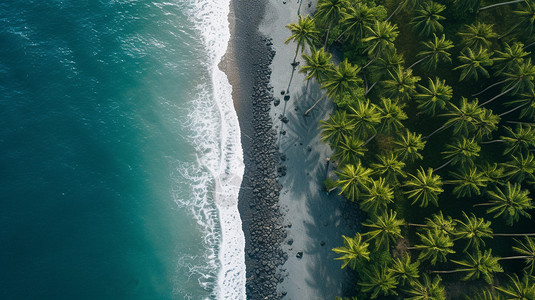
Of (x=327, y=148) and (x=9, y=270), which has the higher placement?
(x=327, y=148)

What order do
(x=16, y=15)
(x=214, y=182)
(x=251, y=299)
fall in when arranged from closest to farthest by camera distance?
(x=251, y=299)
(x=214, y=182)
(x=16, y=15)

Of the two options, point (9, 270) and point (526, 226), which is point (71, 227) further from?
point (526, 226)

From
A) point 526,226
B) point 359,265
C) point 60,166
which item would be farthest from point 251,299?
point 526,226

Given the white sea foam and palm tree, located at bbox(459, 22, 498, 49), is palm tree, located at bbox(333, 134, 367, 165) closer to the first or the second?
the white sea foam

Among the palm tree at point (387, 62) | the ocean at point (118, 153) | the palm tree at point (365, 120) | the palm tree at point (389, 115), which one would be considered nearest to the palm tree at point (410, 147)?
the palm tree at point (389, 115)

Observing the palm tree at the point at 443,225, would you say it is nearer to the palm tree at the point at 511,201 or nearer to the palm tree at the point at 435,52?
the palm tree at the point at 511,201

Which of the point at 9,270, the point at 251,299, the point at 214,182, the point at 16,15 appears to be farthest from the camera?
the point at 16,15

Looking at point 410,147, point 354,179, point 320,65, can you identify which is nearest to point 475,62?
point 410,147

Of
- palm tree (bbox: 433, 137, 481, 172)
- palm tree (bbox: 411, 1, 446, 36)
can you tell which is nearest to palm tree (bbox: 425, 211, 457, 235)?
palm tree (bbox: 433, 137, 481, 172)
